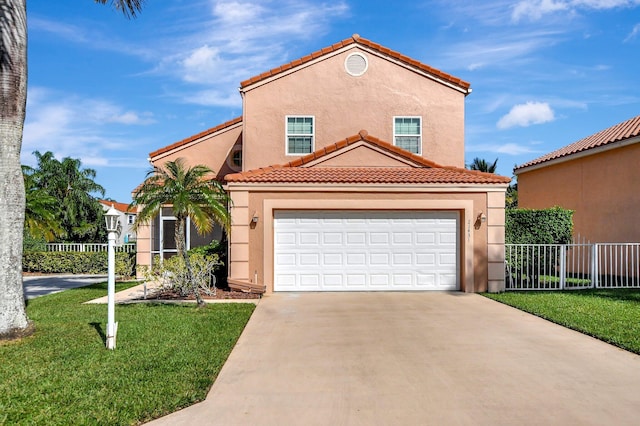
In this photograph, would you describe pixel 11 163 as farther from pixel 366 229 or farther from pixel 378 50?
pixel 378 50

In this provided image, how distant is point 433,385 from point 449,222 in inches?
333

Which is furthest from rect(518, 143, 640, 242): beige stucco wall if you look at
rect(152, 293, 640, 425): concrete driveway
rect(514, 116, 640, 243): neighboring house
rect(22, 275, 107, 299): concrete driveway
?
rect(22, 275, 107, 299): concrete driveway

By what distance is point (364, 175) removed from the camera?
13734 millimetres

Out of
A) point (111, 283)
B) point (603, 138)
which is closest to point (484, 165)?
point (603, 138)

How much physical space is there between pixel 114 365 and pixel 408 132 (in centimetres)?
1317

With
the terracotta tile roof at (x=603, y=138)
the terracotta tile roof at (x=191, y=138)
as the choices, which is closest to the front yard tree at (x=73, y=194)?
the terracotta tile roof at (x=191, y=138)

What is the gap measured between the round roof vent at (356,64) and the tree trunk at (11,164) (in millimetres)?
10881

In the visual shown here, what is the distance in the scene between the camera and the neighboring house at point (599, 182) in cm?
1673

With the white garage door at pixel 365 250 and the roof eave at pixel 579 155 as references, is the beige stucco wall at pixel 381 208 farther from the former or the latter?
the roof eave at pixel 579 155

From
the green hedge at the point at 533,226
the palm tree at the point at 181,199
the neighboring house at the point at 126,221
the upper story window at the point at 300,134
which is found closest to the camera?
the palm tree at the point at 181,199

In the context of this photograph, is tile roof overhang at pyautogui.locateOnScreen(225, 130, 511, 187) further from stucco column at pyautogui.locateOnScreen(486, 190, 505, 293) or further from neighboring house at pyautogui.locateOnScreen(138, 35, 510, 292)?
stucco column at pyautogui.locateOnScreen(486, 190, 505, 293)

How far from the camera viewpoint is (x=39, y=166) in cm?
3344

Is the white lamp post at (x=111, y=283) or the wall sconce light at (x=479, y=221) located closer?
the white lamp post at (x=111, y=283)

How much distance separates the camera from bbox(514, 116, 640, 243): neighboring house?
1673 cm
